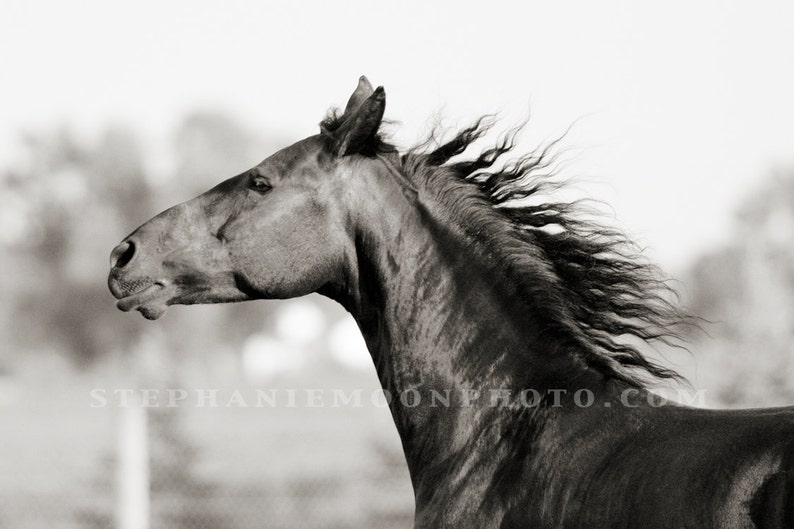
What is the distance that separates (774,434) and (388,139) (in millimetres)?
1872

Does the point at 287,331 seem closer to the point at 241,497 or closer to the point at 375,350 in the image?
the point at 241,497

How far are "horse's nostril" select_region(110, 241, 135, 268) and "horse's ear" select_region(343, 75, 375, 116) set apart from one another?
1.00 metres

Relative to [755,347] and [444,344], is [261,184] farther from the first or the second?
[755,347]

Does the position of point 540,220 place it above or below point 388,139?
below

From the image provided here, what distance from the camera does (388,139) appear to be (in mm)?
3891

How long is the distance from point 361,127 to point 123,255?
3.56 feet

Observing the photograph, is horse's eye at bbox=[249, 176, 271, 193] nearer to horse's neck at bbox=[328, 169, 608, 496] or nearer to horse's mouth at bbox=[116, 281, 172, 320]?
horse's neck at bbox=[328, 169, 608, 496]

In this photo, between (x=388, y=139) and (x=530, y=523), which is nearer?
(x=530, y=523)

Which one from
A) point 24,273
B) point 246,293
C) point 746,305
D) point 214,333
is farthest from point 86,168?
point 246,293

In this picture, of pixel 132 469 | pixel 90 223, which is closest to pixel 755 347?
pixel 132 469

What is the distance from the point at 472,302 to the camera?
3.54 metres

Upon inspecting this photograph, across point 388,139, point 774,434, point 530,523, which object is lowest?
point 530,523

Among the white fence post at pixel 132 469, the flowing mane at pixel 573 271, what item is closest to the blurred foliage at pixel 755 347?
the flowing mane at pixel 573 271

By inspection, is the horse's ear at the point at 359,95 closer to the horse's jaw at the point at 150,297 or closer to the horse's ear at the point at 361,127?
the horse's ear at the point at 361,127
